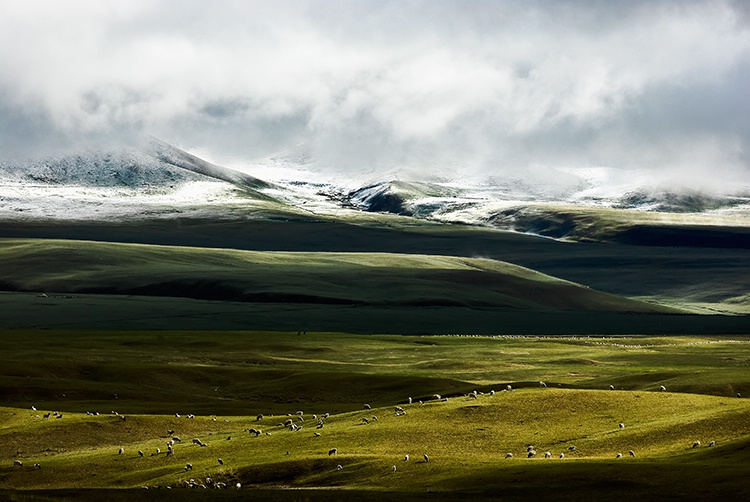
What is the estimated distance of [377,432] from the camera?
35.7 meters

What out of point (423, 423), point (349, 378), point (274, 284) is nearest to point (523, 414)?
point (423, 423)

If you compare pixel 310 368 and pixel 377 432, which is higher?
pixel 377 432

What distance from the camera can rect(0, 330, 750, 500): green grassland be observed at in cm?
2516

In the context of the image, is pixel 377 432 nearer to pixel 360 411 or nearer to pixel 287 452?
pixel 287 452

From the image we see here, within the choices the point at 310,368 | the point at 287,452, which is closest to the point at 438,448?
the point at 287,452

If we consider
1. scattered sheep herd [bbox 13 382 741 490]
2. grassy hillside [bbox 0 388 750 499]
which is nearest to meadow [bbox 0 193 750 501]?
grassy hillside [bbox 0 388 750 499]

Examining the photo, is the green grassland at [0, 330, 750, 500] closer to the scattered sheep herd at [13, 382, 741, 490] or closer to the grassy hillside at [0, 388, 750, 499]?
the grassy hillside at [0, 388, 750, 499]

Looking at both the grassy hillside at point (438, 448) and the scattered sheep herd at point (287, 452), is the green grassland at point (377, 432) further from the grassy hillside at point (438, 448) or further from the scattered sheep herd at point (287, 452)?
the scattered sheep herd at point (287, 452)

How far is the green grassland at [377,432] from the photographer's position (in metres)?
25.2

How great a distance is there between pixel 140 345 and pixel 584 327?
3005 inches

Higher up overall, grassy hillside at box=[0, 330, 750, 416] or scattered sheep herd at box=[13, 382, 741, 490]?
scattered sheep herd at box=[13, 382, 741, 490]

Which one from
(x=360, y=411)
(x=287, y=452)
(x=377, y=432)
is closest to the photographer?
(x=287, y=452)

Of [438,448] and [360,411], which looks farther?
[360,411]

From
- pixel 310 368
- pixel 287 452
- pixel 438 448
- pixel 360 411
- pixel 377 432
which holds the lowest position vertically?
pixel 310 368
